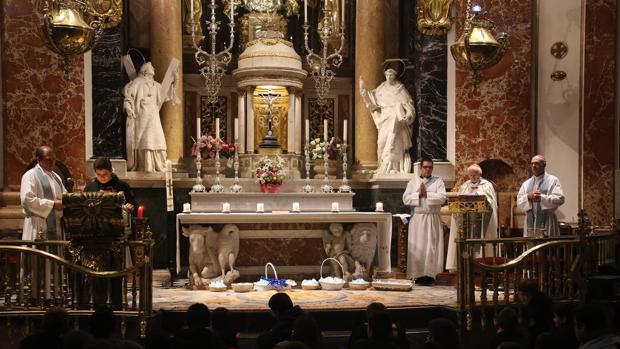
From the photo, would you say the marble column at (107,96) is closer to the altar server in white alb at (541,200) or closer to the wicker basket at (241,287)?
the wicker basket at (241,287)

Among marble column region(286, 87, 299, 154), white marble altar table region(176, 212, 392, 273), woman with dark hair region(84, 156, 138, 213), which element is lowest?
white marble altar table region(176, 212, 392, 273)

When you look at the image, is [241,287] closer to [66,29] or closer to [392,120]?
[66,29]

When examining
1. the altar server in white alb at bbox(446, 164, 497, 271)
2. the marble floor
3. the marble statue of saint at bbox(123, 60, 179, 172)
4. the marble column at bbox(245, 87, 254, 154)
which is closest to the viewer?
the marble floor

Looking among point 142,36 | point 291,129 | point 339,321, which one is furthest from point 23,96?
point 339,321

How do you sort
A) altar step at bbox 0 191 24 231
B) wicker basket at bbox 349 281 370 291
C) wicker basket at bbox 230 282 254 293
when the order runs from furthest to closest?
1. altar step at bbox 0 191 24 231
2. wicker basket at bbox 349 281 370 291
3. wicker basket at bbox 230 282 254 293

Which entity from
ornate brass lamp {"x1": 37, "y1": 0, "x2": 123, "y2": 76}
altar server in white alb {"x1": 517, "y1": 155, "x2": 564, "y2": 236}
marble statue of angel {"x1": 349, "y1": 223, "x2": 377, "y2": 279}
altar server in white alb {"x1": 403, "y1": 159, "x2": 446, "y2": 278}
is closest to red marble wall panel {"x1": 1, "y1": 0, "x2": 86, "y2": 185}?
ornate brass lamp {"x1": 37, "y1": 0, "x2": 123, "y2": 76}

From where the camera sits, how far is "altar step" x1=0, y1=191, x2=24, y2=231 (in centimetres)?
1258

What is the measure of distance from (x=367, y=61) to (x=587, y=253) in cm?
664

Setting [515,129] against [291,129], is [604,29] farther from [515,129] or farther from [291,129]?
[291,129]

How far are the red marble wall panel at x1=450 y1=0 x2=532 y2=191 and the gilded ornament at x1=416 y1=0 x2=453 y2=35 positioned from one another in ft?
1.28

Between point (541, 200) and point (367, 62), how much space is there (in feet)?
16.1

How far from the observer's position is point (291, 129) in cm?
1473

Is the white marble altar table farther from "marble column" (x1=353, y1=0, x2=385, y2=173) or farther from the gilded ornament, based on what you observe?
the gilded ornament

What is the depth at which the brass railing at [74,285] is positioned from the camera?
27.0 ft
